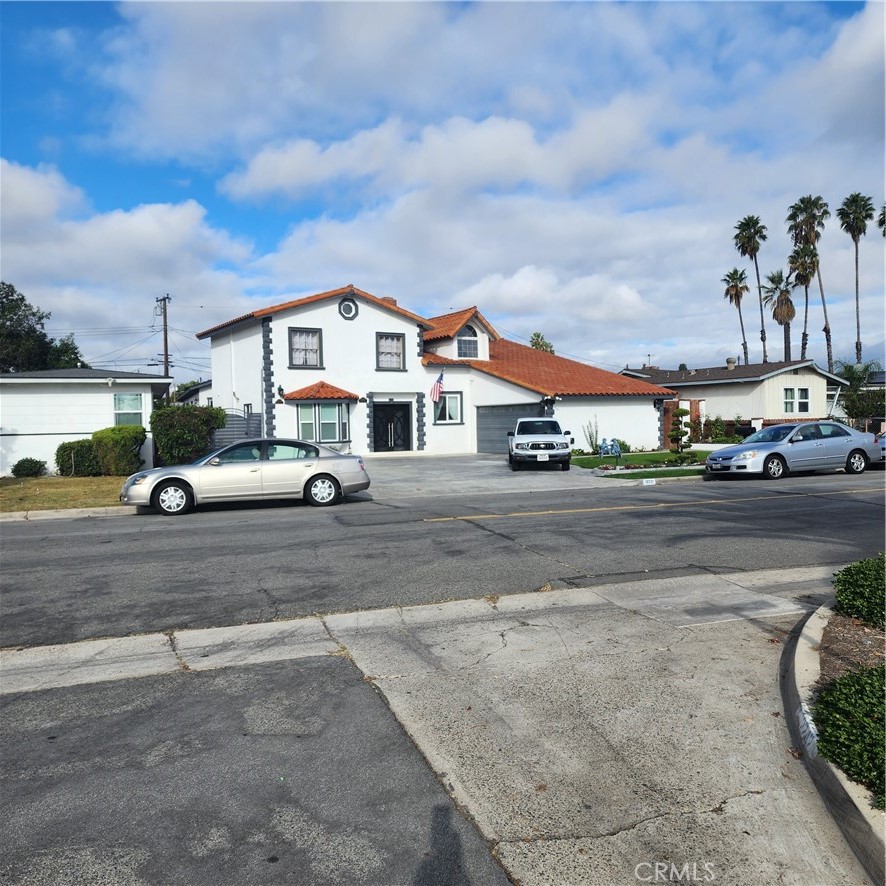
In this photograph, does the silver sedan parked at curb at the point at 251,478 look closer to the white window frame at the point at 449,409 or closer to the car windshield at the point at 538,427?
the car windshield at the point at 538,427

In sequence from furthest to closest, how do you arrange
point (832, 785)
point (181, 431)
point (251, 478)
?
point (181, 431) < point (251, 478) < point (832, 785)

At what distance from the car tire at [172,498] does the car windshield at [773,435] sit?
14659 millimetres

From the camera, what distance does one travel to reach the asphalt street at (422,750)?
326 cm

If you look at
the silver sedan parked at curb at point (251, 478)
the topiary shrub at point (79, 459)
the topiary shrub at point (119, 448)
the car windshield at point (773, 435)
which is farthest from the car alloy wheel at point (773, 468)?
the topiary shrub at point (79, 459)

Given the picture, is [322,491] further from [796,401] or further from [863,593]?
[796,401]

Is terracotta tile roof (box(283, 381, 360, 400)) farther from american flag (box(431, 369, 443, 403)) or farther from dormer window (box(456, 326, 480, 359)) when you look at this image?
dormer window (box(456, 326, 480, 359))

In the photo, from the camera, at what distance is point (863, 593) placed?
6.16m

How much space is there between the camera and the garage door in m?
31.9

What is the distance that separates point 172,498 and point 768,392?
1311 inches

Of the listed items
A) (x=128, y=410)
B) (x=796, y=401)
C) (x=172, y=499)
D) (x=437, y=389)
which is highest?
(x=437, y=389)

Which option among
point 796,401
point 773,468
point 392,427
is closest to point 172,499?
point 773,468

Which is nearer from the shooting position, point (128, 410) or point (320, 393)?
point (128, 410)

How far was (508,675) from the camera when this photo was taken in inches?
212

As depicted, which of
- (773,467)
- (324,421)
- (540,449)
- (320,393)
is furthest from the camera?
(324,421)
